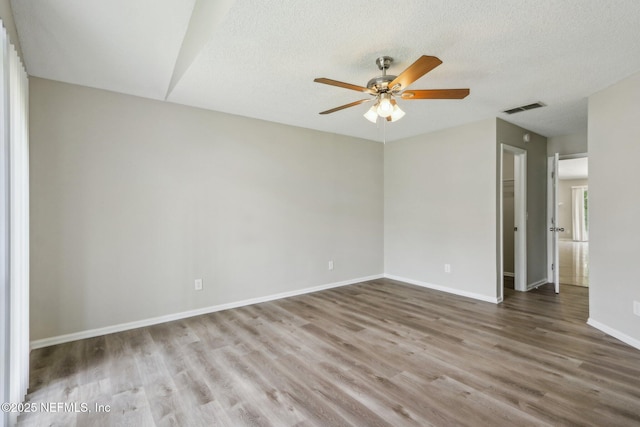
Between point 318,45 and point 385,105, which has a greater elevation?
point 318,45

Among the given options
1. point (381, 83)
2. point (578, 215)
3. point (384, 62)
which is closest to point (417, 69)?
point (381, 83)

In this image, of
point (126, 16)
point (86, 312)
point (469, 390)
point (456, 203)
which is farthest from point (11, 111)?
point (456, 203)

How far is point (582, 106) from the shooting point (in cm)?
351

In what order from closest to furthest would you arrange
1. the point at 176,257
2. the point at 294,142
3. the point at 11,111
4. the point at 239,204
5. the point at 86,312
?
1. the point at 11,111
2. the point at 86,312
3. the point at 176,257
4. the point at 239,204
5. the point at 294,142

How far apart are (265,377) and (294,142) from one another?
312cm

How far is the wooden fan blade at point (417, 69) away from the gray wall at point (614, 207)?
89.2 inches

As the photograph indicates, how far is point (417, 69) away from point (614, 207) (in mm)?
2579

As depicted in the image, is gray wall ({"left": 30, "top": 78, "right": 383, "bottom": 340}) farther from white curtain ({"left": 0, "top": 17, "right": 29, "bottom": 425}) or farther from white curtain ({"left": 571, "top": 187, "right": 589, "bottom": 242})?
white curtain ({"left": 571, "top": 187, "right": 589, "bottom": 242})

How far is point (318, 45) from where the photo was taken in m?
2.24

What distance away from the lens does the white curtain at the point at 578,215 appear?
1116 centimetres

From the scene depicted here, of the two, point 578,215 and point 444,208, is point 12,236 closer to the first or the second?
point 444,208

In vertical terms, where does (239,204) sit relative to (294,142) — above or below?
below

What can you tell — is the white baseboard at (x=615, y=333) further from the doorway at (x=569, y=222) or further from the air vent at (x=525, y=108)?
the air vent at (x=525, y=108)

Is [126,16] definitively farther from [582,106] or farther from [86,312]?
[582,106]
